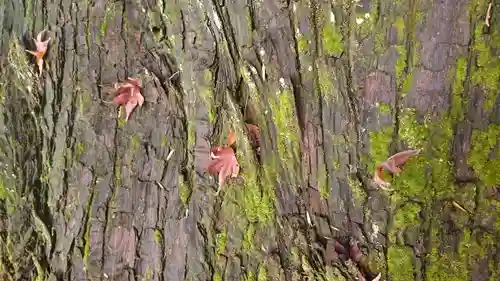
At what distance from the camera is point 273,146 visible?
150 centimetres

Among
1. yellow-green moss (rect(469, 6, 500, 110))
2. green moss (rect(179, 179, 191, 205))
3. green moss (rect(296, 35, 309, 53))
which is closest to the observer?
yellow-green moss (rect(469, 6, 500, 110))

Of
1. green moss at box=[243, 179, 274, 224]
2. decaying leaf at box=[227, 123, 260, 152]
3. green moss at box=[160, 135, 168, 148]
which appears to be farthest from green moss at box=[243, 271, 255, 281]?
green moss at box=[160, 135, 168, 148]

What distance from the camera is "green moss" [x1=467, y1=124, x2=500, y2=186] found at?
1.37 m

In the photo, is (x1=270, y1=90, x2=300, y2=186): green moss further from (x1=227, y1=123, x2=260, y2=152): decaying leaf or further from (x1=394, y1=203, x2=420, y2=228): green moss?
(x1=394, y1=203, x2=420, y2=228): green moss

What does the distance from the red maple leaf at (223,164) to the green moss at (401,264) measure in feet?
1.78

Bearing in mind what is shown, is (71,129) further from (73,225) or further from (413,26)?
(413,26)

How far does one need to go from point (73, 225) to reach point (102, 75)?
53 cm

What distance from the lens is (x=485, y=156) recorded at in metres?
1.37

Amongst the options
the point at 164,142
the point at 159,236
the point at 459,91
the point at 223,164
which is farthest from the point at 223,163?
the point at 459,91

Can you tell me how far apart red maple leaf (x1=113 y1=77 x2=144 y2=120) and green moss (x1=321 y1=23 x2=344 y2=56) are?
64 centimetres

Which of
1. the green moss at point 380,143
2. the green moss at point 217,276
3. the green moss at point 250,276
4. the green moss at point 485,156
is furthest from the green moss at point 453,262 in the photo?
the green moss at point 217,276

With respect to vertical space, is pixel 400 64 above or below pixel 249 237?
above

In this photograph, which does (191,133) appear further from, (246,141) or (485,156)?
(485,156)

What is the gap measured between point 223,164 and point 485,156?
0.80m
